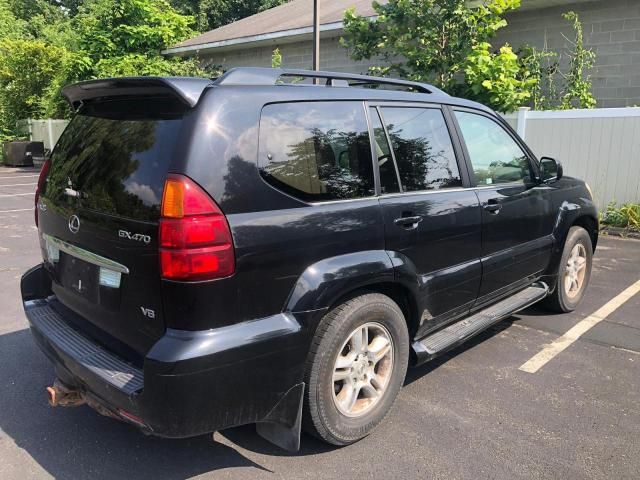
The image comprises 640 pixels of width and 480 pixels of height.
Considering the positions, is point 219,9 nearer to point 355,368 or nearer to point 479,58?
point 479,58

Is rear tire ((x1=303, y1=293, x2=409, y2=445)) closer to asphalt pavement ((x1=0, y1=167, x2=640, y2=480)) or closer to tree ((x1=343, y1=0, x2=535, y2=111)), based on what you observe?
asphalt pavement ((x1=0, y1=167, x2=640, y2=480))

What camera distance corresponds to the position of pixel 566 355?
13.7 feet

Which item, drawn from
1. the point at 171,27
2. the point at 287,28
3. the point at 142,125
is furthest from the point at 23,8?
the point at 142,125

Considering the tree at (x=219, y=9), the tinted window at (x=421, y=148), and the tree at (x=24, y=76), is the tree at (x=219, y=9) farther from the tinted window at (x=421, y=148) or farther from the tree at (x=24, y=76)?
the tinted window at (x=421, y=148)

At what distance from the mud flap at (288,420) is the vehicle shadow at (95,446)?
0.82ft

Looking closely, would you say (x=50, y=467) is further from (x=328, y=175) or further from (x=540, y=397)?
(x=540, y=397)

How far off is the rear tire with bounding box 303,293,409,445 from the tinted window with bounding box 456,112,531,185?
140 centimetres

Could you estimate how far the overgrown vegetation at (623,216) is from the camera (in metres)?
8.47

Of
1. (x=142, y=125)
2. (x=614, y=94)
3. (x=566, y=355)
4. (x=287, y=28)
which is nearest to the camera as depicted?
(x=142, y=125)

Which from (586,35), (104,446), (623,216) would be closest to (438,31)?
(586,35)

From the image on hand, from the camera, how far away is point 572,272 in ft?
16.8

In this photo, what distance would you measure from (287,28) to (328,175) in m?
12.7

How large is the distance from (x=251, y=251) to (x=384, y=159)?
3.75ft

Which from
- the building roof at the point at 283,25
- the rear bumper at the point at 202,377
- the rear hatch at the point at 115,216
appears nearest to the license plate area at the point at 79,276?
the rear hatch at the point at 115,216
